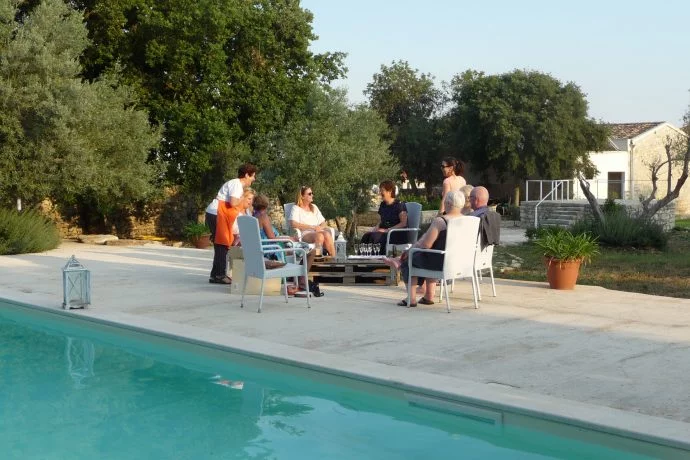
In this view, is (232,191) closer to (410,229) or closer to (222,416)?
(410,229)

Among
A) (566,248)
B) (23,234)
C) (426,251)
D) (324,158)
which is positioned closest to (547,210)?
(324,158)

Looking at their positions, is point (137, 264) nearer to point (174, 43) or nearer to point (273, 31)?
point (174, 43)

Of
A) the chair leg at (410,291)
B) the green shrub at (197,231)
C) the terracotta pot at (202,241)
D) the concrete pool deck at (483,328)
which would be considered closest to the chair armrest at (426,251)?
the chair leg at (410,291)

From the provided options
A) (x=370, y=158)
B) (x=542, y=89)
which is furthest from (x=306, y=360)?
(x=542, y=89)

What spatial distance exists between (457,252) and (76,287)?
13.3 feet

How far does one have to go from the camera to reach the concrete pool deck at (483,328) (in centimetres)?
577

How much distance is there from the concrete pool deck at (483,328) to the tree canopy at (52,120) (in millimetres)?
6584

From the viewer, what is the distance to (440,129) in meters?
43.9

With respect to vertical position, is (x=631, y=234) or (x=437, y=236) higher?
(x=437, y=236)

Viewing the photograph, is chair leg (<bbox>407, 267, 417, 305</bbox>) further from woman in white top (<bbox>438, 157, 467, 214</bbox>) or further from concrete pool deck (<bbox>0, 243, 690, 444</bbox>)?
woman in white top (<bbox>438, 157, 467, 214</bbox>)

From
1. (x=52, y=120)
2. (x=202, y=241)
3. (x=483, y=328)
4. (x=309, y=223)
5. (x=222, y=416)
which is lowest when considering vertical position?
(x=222, y=416)

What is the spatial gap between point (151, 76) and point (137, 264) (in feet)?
38.1

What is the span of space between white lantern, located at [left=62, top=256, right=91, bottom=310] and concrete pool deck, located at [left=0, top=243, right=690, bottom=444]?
200mm

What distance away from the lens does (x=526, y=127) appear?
130 ft
